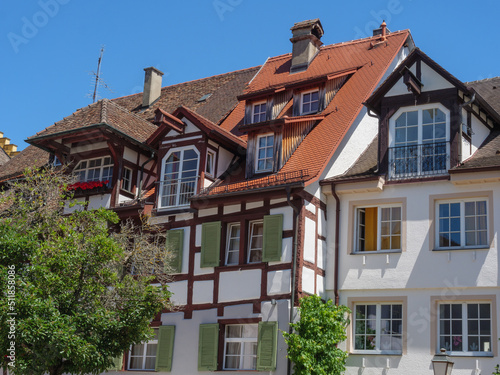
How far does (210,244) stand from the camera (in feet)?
72.9

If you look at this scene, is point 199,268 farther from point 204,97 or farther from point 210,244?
point 204,97

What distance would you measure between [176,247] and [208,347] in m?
3.14

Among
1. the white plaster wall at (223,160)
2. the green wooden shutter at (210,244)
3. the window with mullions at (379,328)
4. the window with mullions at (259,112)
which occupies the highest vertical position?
the window with mullions at (259,112)

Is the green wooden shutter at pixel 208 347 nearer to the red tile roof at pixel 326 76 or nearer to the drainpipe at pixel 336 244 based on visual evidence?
the drainpipe at pixel 336 244

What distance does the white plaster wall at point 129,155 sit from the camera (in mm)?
25323

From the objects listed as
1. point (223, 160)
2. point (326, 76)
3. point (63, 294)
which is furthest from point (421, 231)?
point (63, 294)

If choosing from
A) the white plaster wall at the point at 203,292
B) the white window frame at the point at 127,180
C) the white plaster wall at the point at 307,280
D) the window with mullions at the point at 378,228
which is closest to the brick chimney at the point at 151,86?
the white window frame at the point at 127,180

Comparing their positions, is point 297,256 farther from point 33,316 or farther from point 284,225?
point 33,316

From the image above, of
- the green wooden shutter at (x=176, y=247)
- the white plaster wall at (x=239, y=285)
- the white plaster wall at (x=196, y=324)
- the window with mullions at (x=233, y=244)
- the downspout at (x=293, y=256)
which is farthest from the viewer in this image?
the green wooden shutter at (x=176, y=247)

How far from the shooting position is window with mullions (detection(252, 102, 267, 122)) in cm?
2542

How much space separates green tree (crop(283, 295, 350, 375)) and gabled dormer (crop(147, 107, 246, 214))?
5.33 metres

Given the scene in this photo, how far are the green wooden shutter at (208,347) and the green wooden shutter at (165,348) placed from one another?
3.24 ft

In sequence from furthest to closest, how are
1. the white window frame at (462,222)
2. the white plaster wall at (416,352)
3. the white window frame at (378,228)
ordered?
1. the white window frame at (378,228)
2. the white window frame at (462,222)
3. the white plaster wall at (416,352)

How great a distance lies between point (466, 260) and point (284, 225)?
463cm
